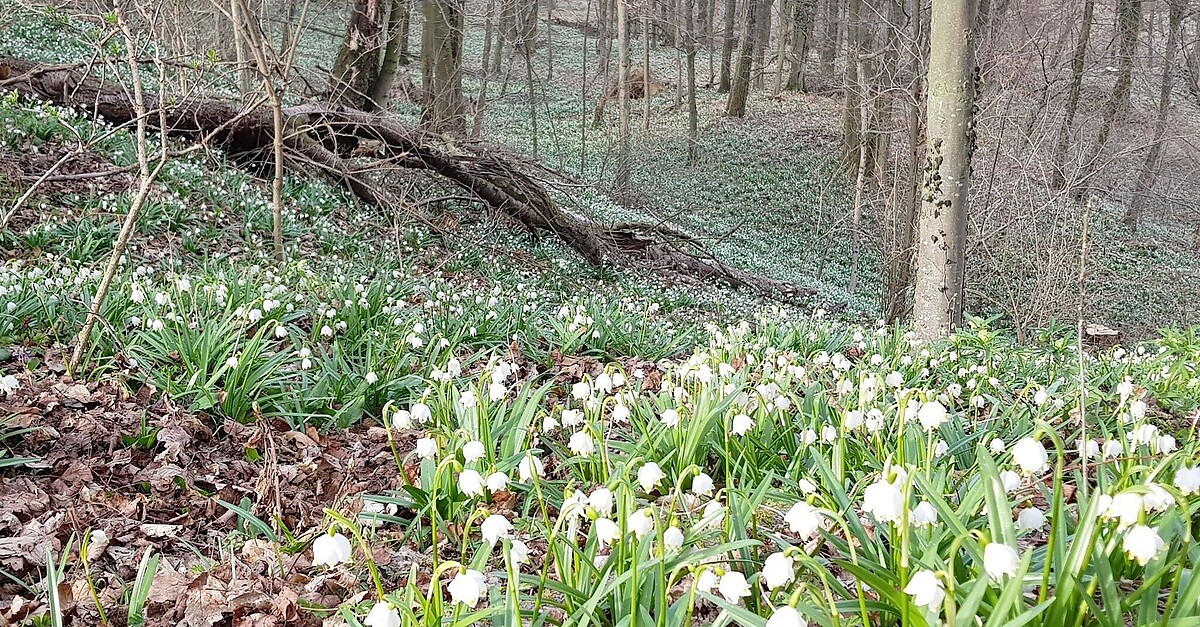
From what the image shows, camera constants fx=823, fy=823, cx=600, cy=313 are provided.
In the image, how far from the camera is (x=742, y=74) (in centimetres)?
2036

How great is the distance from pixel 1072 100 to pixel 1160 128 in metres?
3.55

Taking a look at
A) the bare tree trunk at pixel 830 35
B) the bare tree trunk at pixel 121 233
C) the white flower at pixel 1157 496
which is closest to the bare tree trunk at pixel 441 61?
the bare tree trunk at pixel 121 233

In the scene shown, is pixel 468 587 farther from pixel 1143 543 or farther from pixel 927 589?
pixel 1143 543

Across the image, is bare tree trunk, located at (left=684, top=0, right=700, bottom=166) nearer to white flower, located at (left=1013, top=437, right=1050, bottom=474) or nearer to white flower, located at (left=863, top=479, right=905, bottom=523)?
white flower, located at (left=1013, top=437, right=1050, bottom=474)

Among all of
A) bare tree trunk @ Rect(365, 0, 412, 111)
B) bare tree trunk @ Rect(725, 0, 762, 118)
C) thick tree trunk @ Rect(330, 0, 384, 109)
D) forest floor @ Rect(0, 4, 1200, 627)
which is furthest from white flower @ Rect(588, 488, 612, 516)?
bare tree trunk @ Rect(725, 0, 762, 118)

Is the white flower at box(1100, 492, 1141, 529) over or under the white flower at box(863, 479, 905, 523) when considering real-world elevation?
over

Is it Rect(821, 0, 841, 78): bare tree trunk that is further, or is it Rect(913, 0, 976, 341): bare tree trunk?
Rect(821, 0, 841, 78): bare tree trunk

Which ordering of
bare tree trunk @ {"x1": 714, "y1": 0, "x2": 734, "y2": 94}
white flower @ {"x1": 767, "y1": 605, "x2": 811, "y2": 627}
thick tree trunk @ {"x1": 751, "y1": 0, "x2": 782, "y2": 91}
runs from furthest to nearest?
thick tree trunk @ {"x1": 751, "y1": 0, "x2": 782, "y2": 91} → bare tree trunk @ {"x1": 714, "y1": 0, "x2": 734, "y2": 94} → white flower @ {"x1": 767, "y1": 605, "x2": 811, "y2": 627}

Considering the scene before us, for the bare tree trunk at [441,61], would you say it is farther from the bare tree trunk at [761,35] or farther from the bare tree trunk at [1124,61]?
the bare tree trunk at [1124,61]

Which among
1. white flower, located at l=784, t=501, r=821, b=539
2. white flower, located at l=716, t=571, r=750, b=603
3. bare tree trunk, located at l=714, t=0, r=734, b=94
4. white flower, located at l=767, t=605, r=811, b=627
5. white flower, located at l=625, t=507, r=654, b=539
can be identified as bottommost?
white flower, located at l=716, t=571, r=750, b=603

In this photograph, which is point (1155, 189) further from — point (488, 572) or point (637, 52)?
point (488, 572)

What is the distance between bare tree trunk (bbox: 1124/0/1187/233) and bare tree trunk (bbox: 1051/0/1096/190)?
153cm

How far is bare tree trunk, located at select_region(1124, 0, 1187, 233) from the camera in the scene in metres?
14.8

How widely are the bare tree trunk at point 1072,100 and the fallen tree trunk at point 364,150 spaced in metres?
5.31
